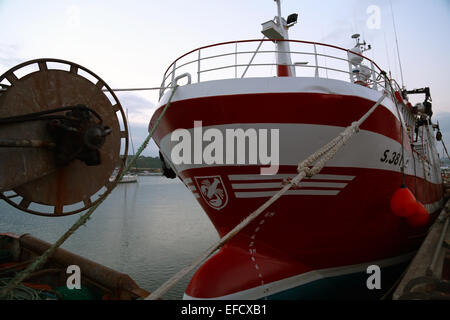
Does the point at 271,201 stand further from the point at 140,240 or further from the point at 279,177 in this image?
the point at 140,240

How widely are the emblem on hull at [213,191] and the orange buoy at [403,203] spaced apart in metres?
3.08

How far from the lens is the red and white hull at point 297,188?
4.05 m

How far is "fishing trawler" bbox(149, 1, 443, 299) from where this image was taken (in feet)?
13.4

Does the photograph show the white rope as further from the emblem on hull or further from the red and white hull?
the emblem on hull

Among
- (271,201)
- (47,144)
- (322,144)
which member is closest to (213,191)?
(322,144)

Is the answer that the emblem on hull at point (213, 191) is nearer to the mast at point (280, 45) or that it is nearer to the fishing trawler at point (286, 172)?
the fishing trawler at point (286, 172)

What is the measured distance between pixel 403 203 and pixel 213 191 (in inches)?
134

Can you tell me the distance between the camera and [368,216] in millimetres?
4977

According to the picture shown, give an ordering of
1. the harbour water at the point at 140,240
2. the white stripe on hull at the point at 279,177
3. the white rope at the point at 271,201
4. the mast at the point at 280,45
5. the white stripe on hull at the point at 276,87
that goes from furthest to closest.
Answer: the harbour water at the point at 140,240 < the mast at the point at 280,45 < the white stripe on hull at the point at 279,177 < the white stripe on hull at the point at 276,87 < the white rope at the point at 271,201

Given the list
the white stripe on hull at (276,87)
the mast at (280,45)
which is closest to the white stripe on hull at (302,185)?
the white stripe on hull at (276,87)

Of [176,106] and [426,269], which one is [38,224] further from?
[426,269]

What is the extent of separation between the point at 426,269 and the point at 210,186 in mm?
3510

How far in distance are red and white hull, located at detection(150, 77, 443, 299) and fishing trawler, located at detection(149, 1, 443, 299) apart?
0.06 ft
